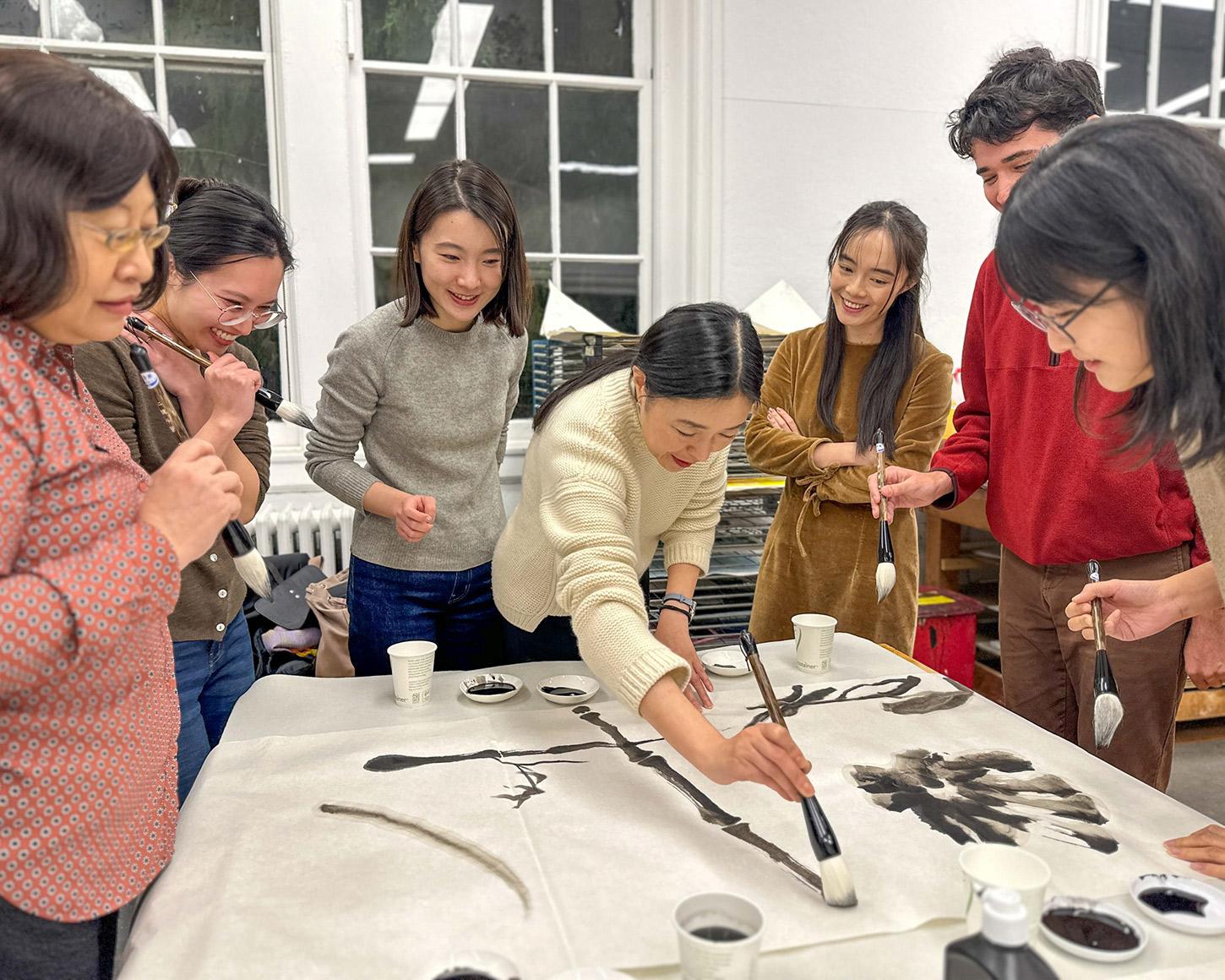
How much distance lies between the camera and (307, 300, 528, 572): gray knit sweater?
5.60ft

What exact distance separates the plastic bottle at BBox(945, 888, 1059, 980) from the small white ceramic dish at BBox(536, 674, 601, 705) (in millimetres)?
833

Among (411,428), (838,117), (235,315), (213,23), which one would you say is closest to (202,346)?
(235,315)

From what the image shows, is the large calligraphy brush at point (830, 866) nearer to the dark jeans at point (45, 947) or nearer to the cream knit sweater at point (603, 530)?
the cream knit sweater at point (603, 530)

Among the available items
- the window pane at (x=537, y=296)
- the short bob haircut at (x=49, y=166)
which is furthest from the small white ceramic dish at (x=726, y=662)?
the window pane at (x=537, y=296)

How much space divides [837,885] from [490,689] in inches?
26.5

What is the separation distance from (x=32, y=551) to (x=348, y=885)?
0.43 metres

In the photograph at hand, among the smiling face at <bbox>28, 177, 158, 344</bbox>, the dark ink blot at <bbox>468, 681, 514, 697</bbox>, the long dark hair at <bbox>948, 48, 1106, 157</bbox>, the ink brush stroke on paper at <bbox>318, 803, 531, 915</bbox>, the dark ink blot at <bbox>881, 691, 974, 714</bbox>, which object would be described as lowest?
the dark ink blot at <bbox>881, 691, 974, 714</bbox>

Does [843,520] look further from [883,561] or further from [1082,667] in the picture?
[1082,667]

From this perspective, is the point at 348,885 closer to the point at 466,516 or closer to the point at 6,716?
the point at 6,716

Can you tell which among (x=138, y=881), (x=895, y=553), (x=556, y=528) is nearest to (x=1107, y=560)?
(x=895, y=553)

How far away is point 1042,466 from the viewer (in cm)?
155

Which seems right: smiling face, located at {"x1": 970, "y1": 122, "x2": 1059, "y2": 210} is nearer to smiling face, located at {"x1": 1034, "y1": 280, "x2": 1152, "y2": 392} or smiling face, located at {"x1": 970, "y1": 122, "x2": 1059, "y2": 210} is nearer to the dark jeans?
smiling face, located at {"x1": 1034, "y1": 280, "x2": 1152, "y2": 392}

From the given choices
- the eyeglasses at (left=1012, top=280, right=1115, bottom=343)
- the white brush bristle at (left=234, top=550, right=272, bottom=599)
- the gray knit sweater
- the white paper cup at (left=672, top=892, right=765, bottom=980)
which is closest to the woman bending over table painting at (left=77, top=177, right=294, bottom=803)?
the gray knit sweater

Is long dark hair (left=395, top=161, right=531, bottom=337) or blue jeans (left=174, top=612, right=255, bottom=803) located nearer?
blue jeans (left=174, top=612, right=255, bottom=803)
